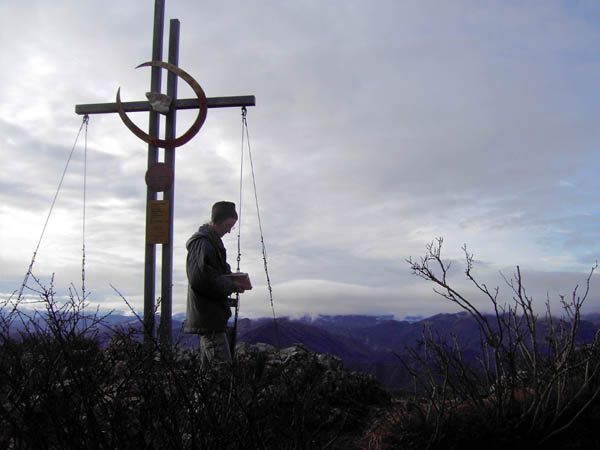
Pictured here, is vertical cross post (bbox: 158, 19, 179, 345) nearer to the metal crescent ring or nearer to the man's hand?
the metal crescent ring

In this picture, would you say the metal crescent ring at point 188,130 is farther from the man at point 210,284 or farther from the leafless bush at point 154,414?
the leafless bush at point 154,414

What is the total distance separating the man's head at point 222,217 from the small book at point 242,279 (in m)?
0.45

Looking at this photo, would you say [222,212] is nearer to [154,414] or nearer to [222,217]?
[222,217]

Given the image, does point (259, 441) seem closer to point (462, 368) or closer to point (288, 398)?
point (288, 398)

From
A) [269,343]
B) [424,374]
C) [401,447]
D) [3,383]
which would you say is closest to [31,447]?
[3,383]

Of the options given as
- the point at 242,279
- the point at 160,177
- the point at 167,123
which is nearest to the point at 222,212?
the point at 242,279

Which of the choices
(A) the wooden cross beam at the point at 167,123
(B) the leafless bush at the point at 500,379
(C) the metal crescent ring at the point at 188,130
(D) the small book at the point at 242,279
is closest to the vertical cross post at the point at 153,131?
(A) the wooden cross beam at the point at 167,123

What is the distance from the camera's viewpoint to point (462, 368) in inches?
174

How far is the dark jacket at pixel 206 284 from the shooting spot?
461 cm

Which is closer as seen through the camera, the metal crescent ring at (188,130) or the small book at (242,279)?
the small book at (242,279)

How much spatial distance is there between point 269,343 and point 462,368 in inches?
177

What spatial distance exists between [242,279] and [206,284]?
0.37 m

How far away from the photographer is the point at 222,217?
4914mm

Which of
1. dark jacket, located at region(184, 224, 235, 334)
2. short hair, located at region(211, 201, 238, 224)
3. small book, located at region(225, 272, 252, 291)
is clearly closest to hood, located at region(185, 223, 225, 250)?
dark jacket, located at region(184, 224, 235, 334)
